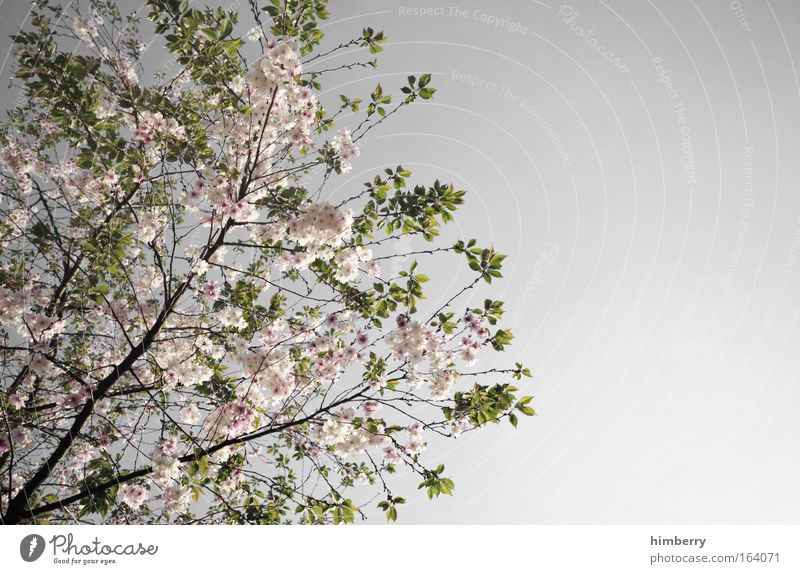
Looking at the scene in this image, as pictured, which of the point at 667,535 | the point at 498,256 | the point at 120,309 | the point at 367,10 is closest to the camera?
the point at 667,535

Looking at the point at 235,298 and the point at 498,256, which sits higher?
the point at 235,298

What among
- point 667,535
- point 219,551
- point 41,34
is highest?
point 41,34

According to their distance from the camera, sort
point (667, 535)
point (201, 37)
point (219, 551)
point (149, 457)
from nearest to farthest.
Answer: point (219, 551) < point (667, 535) < point (149, 457) < point (201, 37)

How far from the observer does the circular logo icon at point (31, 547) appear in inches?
64.9

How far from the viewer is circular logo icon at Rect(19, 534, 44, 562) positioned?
1648 millimetres

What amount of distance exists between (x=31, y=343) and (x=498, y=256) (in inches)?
94.2

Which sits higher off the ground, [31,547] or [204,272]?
[204,272]

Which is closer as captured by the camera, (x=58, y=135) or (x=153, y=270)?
(x=58, y=135)

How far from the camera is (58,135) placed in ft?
8.64

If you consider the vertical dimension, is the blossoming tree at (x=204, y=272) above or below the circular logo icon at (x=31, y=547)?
above

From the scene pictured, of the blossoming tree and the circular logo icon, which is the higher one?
the blossoming tree

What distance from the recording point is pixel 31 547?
1660mm

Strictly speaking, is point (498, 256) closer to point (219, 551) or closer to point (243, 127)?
point (243, 127)

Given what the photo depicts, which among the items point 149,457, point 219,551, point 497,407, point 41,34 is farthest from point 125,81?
point 497,407
